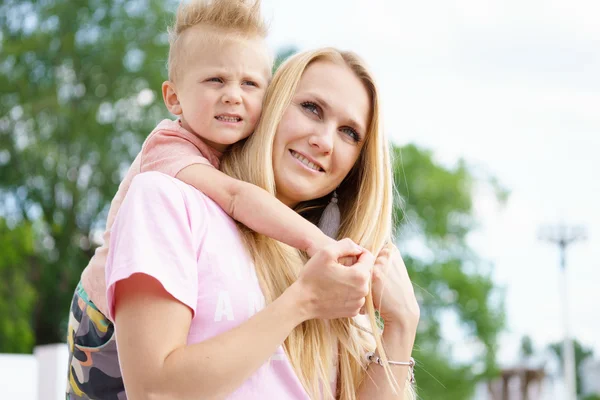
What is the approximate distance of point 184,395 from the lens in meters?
1.85

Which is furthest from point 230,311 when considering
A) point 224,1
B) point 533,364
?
point 533,364

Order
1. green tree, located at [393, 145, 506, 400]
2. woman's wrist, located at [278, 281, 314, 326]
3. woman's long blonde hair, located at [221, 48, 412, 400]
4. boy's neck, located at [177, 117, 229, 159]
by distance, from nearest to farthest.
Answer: woman's wrist, located at [278, 281, 314, 326] < woman's long blonde hair, located at [221, 48, 412, 400] < boy's neck, located at [177, 117, 229, 159] < green tree, located at [393, 145, 506, 400]

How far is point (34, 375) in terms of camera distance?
5965mm

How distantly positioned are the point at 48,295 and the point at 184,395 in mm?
17253

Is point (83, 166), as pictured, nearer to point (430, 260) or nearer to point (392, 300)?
point (430, 260)

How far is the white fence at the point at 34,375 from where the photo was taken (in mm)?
5586

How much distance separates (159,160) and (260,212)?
379 millimetres

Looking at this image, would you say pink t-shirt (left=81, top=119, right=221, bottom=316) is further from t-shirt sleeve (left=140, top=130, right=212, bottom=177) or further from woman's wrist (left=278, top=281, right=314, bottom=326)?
woman's wrist (left=278, top=281, right=314, bottom=326)

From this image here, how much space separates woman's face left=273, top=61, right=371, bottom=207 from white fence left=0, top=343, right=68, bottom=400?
11.9 ft

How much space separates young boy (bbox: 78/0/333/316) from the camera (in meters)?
2.42

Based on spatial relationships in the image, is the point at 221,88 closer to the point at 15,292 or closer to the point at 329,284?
the point at 329,284

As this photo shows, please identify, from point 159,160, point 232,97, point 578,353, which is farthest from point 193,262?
point 578,353

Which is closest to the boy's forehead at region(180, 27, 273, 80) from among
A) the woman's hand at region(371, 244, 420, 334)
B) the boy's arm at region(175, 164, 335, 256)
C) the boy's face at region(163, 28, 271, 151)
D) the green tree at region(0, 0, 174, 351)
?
the boy's face at region(163, 28, 271, 151)

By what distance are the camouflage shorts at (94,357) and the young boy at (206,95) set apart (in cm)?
5
